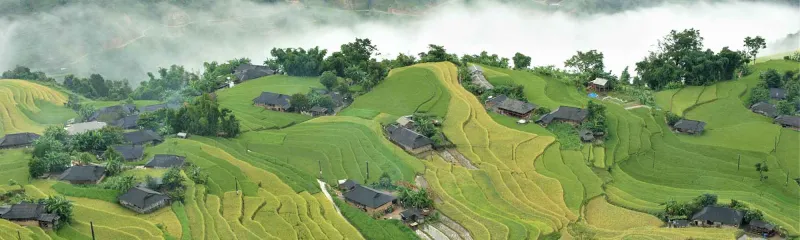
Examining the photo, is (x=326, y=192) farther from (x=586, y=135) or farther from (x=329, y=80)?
(x=329, y=80)

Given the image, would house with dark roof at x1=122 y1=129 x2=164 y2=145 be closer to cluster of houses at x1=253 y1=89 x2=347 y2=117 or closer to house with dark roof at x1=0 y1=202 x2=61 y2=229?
cluster of houses at x1=253 y1=89 x2=347 y2=117

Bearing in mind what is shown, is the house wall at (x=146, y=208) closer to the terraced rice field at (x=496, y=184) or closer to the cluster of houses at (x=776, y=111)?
the terraced rice field at (x=496, y=184)

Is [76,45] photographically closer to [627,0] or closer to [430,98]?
[430,98]

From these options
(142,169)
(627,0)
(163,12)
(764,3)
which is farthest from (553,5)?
(142,169)

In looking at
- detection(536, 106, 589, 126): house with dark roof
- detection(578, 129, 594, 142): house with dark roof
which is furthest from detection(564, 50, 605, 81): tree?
detection(578, 129, 594, 142): house with dark roof

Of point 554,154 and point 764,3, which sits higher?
point 554,154

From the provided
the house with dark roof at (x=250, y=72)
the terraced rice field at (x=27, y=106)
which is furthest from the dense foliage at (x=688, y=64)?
the terraced rice field at (x=27, y=106)
